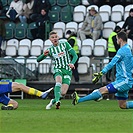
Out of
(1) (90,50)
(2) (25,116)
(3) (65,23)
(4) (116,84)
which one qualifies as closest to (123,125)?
(2) (25,116)

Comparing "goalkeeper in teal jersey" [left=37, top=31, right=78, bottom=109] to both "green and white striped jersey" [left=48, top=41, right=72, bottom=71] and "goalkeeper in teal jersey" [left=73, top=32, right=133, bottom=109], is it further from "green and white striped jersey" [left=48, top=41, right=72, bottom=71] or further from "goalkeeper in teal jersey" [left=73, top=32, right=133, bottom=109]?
"goalkeeper in teal jersey" [left=73, top=32, right=133, bottom=109]

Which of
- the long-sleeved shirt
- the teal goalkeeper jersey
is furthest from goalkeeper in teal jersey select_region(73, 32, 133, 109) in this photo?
the long-sleeved shirt

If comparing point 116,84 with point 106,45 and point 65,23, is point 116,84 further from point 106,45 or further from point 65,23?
point 65,23

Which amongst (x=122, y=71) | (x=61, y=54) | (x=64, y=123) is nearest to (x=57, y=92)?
(x=61, y=54)

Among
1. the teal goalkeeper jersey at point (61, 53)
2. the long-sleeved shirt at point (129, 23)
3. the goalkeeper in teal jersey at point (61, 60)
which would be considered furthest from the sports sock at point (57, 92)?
the long-sleeved shirt at point (129, 23)

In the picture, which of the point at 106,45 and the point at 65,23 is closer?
the point at 106,45

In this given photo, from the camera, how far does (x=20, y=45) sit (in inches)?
1118

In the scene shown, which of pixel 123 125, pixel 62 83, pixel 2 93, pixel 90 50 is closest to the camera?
pixel 123 125

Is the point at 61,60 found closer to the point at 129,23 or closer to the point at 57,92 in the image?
the point at 57,92

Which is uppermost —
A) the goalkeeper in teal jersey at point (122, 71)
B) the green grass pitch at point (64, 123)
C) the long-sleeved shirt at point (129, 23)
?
the long-sleeved shirt at point (129, 23)

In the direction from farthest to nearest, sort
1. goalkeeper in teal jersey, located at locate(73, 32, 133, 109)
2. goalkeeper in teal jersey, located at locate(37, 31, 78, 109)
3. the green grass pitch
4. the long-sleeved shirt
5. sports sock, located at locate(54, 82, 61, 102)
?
the long-sleeved shirt
goalkeeper in teal jersey, located at locate(37, 31, 78, 109)
sports sock, located at locate(54, 82, 61, 102)
goalkeeper in teal jersey, located at locate(73, 32, 133, 109)
the green grass pitch

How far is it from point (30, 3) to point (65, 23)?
73.1 inches

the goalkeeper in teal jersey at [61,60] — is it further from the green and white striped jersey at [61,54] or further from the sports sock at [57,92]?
the sports sock at [57,92]

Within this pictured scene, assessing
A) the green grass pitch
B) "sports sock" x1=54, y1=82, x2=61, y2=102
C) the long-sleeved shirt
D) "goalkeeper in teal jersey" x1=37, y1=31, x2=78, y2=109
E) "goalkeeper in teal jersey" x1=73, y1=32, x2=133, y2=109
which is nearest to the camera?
the green grass pitch
